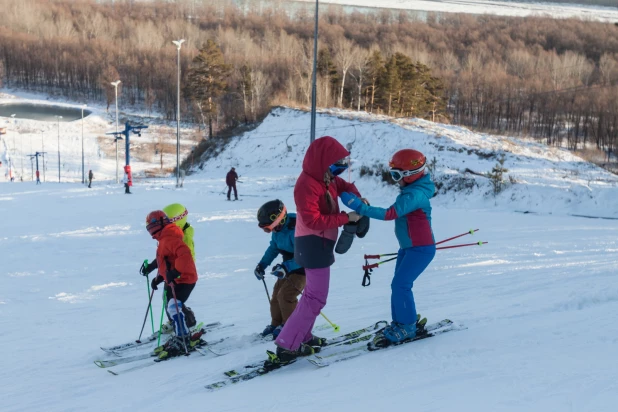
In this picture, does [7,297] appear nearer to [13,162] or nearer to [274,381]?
[274,381]

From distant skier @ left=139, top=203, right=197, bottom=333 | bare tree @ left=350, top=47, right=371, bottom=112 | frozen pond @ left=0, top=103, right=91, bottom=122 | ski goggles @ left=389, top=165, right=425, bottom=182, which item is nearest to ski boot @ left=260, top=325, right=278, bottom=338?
distant skier @ left=139, top=203, right=197, bottom=333

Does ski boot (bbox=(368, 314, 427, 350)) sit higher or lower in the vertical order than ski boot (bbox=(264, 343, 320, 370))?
higher

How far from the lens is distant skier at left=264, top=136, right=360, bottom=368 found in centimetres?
425

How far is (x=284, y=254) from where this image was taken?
549cm

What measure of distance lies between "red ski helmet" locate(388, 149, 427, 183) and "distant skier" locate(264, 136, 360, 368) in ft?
1.40

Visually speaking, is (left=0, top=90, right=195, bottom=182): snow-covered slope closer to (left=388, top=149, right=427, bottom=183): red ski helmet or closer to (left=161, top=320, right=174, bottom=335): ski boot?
(left=161, top=320, right=174, bottom=335): ski boot

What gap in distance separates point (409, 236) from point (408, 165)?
0.62 meters

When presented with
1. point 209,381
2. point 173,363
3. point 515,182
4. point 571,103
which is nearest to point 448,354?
point 209,381

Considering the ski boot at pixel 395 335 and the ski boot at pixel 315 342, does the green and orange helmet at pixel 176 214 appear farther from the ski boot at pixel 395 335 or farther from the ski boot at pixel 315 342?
the ski boot at pixel 395 335

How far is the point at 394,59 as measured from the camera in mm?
45688

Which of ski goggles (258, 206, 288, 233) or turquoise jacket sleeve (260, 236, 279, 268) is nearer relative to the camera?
ski goggles (258, 206, 288, 233)

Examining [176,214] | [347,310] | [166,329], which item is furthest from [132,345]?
[347,310]

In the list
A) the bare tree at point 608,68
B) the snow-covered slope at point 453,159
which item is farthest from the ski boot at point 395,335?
the bare tree at point 608,68

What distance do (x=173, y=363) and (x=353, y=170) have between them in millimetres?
23279
